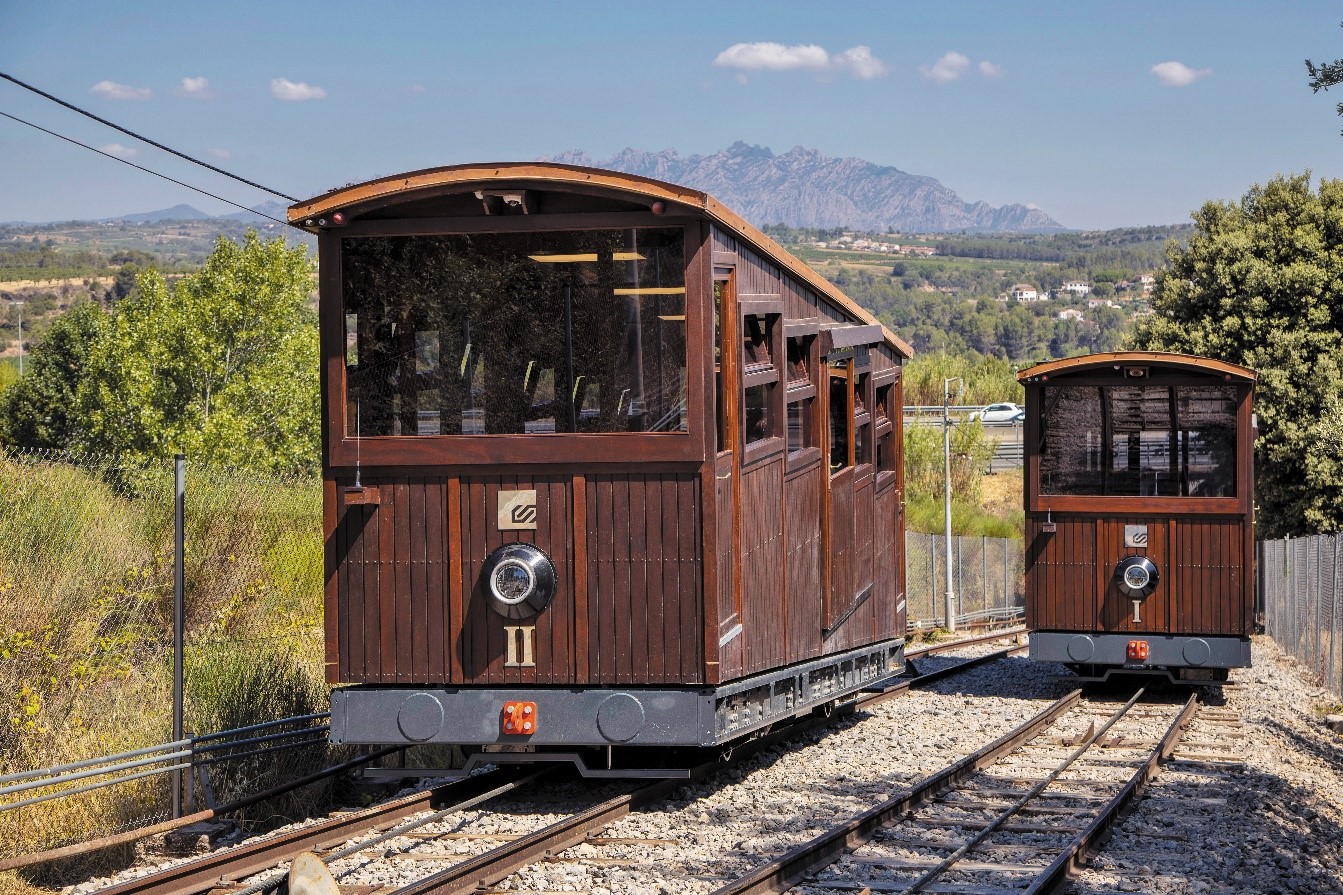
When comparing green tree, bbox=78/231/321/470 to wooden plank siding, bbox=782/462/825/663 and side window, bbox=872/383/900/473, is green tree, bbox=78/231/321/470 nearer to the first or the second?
side window, bbox=872/383/900/473

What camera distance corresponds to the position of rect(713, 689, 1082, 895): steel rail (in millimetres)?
7297

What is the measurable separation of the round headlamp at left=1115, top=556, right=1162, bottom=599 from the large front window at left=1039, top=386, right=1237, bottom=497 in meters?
0.72

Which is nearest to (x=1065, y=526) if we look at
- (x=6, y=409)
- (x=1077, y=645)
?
(x=1077, y=645)

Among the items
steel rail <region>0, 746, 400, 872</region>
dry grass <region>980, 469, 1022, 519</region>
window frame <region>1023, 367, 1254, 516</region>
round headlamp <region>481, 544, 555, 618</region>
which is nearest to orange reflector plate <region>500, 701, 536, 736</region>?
round headlamp <region>481, 544, 555, 618</region>

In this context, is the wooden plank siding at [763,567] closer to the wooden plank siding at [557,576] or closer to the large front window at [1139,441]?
the wooden plank siding at [557,576]

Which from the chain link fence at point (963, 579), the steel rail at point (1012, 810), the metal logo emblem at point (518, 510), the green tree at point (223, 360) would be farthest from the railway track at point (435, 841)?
the green tree at point (223, 360)

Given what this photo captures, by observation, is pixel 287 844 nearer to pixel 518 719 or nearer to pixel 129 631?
pixel 518 719

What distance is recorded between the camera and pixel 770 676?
33.6ft

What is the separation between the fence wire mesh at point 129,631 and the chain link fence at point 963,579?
16.4m

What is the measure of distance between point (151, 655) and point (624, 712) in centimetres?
556

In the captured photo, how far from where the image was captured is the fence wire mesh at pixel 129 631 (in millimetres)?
10086

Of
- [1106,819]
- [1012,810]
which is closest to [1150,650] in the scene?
[1012,810]

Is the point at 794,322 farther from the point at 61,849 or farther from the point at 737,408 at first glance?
the point at 61,849

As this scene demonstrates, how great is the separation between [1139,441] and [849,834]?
8.97m
